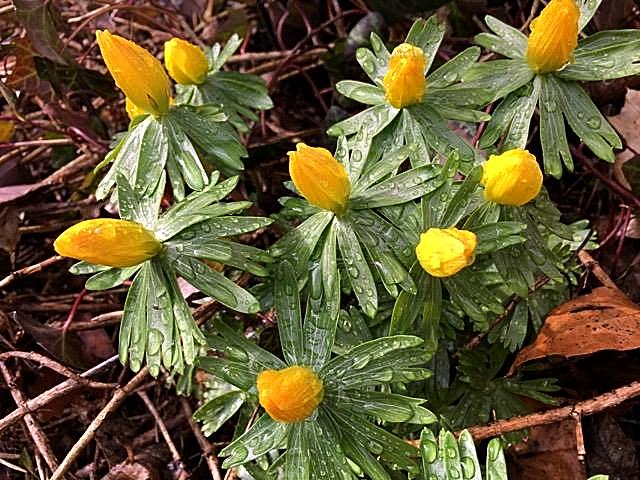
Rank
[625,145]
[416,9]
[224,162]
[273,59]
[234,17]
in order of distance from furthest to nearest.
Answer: [273,59] → [234,17] → [416,9] → [625,145] → [224,162]

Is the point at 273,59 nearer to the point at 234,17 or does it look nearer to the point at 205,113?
the point at 234,17

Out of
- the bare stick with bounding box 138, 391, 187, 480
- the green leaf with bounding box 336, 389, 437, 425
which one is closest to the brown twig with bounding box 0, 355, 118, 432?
the bare stick with bounding box 138, 391, 187, 480

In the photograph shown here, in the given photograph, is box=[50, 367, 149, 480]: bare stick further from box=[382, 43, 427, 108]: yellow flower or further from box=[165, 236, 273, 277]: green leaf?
box=[382, 43, 427, 108]: yellow flower

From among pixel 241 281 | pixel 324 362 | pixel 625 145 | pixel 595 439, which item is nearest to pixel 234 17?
pixel 241 281

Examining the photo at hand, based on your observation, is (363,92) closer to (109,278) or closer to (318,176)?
(318,176)

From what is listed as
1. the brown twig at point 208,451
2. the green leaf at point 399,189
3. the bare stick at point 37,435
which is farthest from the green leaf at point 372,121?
the bare stick at point 37,435

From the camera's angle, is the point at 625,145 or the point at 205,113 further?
the point at 625,145

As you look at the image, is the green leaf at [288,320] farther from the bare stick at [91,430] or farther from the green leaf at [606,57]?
the green leaf at [606,57]
